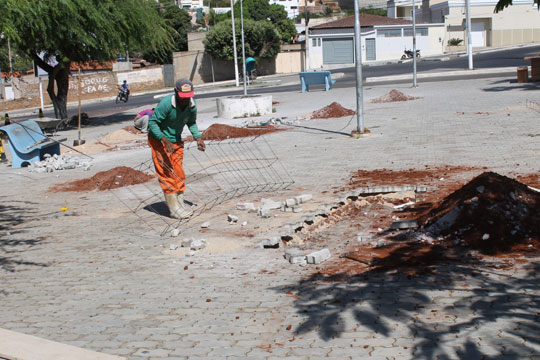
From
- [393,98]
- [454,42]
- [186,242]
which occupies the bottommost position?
[186,242]

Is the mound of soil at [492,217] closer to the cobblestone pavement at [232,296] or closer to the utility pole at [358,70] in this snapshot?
the cobblestone pavement at [232,296]

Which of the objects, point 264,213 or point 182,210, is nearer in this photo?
point 264,213

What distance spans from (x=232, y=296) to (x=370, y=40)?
188ft

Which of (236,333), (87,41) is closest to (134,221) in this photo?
(236,333)

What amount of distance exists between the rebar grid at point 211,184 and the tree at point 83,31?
→ 980cm

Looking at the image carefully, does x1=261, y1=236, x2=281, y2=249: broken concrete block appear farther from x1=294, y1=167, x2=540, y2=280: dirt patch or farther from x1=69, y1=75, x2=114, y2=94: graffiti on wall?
x1=69, y1=75, x2=114, y2=94: graffiti on wall

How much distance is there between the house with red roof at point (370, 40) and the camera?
2319 inches

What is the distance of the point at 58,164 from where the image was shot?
45.7ft

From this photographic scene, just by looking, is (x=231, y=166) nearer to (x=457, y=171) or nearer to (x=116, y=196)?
(x=116, y=196)

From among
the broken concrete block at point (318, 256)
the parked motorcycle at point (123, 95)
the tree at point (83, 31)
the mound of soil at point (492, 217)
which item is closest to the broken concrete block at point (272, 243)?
the broken concrete block at point (318, 256)

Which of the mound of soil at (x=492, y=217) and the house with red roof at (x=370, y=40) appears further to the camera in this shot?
the house with red roof at (x=370, y=40)

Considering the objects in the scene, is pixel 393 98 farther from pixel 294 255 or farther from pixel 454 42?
pixel 454 42

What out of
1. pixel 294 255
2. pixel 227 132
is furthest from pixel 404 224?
pixel 227 132

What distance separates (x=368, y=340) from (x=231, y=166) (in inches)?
326
